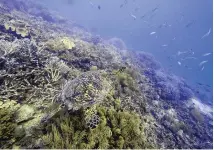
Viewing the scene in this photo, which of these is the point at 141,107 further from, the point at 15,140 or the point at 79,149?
the point at 15,140

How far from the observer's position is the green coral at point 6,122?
114 inches

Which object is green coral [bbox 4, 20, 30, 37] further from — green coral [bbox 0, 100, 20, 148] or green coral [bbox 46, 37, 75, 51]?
green coral [bbox 0, 100, 20, 148]

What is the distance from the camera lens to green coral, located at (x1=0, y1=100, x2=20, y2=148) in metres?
2.91

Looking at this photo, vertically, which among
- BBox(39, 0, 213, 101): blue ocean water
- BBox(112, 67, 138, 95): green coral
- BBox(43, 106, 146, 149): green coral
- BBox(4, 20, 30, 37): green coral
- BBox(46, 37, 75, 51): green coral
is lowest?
BBox(43, 106, 146, 149): green coral

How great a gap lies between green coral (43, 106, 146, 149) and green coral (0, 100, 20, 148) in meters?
0.56

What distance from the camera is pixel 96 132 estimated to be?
3365mm

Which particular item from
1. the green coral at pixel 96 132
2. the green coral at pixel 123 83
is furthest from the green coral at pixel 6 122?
the green coral at pixel 123 83

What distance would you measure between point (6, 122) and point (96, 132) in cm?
151

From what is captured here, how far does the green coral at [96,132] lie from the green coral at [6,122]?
56cm

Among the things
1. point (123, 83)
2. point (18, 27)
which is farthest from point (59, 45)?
point (123, 83)

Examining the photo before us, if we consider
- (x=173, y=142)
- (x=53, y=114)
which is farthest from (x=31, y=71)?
(x=173, y=142)

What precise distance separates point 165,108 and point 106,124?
5.88 metres

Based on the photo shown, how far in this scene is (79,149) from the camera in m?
3.01

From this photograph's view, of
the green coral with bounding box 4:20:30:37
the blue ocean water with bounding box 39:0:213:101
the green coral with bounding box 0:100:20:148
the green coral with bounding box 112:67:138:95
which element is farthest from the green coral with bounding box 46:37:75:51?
the blue ocean water with bounding box 39:0:213:101
